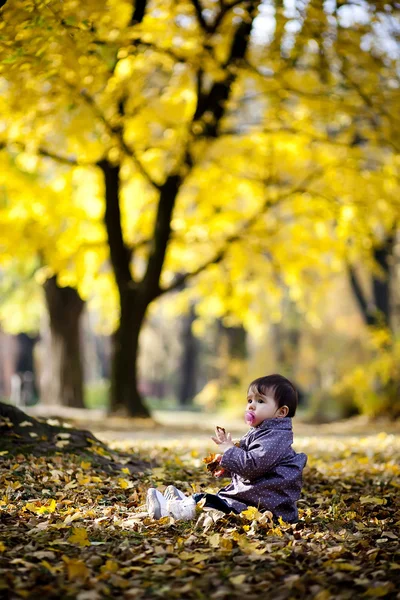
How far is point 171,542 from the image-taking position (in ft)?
12.2

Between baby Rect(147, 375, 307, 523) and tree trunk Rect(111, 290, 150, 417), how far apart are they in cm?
880

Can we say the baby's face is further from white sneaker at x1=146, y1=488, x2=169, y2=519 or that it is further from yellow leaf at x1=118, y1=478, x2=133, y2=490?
yellow leaf at x1=118, y1=478, x2=133, y2=490

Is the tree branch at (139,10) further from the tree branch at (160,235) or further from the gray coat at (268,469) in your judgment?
the gray coat at (268,469)

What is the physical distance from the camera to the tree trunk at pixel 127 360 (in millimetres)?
12953

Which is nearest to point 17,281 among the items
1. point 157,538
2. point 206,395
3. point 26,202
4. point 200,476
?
point 206,395

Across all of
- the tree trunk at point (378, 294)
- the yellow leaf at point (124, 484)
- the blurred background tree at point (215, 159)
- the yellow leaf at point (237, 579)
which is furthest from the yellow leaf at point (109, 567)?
the tree trunk at point (378, 294)

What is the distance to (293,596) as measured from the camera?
2.97 metres

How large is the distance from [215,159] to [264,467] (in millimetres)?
8404

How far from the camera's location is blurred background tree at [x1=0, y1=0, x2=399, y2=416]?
9656 mm

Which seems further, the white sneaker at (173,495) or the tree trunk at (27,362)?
the tree trunk at (27,362)

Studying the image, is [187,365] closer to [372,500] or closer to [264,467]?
[372,500]

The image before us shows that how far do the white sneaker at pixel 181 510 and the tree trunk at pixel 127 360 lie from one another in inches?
351

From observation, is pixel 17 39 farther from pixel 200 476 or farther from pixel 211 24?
pixel 211 24

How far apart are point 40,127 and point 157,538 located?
7619 mm
